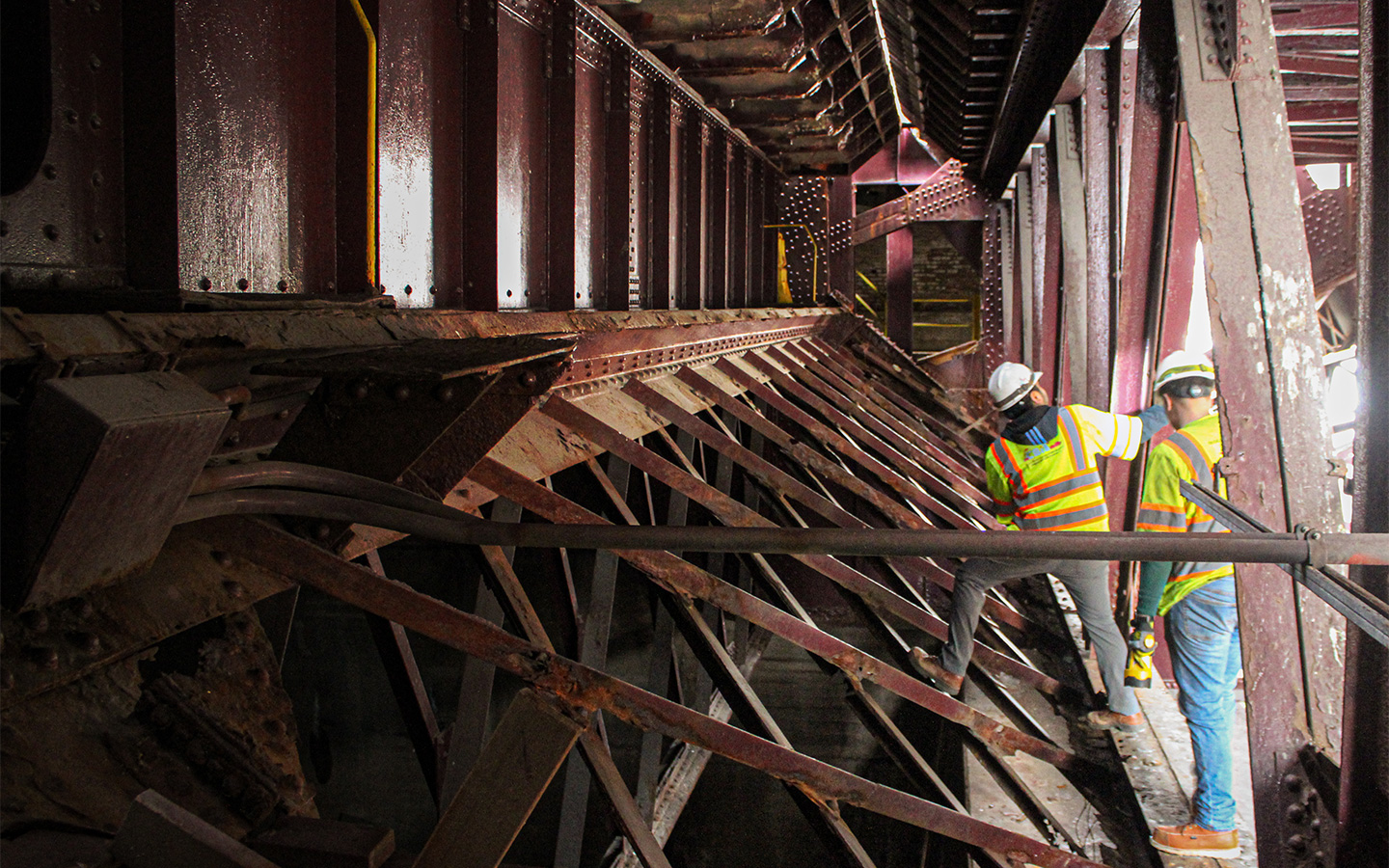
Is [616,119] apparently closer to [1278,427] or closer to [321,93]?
[321,93]

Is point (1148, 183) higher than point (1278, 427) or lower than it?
higher

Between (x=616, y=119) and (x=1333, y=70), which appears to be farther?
(x=1333, y=70)

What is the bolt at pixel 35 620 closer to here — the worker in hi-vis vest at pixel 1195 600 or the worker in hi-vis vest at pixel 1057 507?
the worker in hi-vis vest at pixel 1195 600

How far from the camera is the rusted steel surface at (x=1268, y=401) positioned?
271cm

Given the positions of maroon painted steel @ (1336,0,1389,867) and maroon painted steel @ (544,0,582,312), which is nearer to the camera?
maroon painted steel @ (1336,0,1389,867)

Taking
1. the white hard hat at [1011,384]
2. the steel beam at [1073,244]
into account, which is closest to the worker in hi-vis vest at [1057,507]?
the white hard hat at [1011,384]

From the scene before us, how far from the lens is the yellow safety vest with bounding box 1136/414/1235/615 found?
434 cm

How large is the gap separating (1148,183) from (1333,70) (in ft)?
21.2

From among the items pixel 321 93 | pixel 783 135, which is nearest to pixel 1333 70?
pixel 783 135

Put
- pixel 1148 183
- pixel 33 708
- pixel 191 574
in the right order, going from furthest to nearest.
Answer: pixel 1148 183 → pixel 191 574 → pixel 33 708

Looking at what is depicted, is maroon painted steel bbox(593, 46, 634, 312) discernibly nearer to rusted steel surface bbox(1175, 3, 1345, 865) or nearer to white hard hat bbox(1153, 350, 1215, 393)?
white hard hat bbox(1153, 350, 1215, 393)

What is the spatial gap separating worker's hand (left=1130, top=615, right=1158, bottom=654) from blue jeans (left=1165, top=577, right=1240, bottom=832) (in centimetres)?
11

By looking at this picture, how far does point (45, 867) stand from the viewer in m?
1.29

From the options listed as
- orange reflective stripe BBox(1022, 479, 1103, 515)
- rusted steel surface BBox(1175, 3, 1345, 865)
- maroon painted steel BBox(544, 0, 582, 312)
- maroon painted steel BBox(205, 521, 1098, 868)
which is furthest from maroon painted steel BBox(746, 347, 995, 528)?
maroon painted steel BBox(205, 521, 1098, 868)
